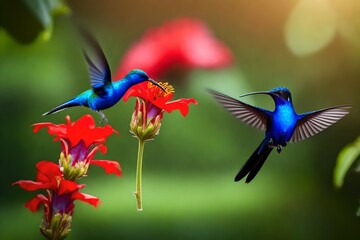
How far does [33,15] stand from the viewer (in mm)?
384

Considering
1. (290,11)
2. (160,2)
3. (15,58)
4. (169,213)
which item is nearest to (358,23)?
(290,11)

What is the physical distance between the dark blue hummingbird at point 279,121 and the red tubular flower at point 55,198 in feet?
0.37

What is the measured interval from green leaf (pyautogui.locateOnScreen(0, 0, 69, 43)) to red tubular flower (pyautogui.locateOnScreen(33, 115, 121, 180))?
60 mm

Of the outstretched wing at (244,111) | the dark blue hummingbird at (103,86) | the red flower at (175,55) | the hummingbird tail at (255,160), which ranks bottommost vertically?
the hummingbird tail at (255,160)

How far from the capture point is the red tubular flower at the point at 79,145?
41cm

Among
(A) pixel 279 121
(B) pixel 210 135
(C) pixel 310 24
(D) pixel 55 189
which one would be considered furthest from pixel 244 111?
(B) pixel 210 135

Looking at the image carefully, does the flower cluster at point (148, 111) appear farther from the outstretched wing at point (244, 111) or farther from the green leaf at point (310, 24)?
the green leaf at point (310, 24)

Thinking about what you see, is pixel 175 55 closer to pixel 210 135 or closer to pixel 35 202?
pixel 35 202

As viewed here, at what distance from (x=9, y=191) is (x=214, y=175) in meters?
0.34

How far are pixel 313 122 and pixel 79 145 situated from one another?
17cm

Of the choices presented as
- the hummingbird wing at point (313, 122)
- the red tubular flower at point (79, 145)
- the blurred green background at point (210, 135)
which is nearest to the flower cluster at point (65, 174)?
the red tubular flower at point (79, 145)

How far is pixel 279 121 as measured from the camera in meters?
0.44

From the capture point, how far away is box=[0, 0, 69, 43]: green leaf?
1.26ft

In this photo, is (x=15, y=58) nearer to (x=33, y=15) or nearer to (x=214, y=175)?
(x=214, y=175)
